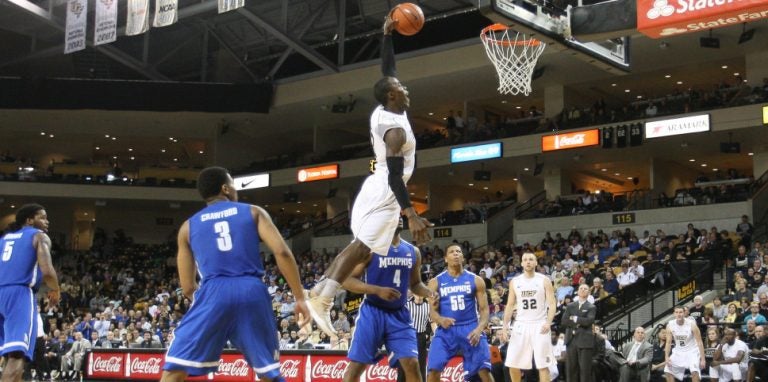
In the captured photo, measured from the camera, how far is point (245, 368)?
738 inches

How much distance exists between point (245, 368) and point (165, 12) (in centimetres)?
1236

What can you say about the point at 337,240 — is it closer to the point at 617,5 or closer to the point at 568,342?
the point at 568,342

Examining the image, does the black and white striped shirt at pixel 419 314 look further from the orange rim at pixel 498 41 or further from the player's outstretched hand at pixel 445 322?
the orange rim at pixel 498 41

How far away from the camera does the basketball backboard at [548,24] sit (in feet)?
38.5

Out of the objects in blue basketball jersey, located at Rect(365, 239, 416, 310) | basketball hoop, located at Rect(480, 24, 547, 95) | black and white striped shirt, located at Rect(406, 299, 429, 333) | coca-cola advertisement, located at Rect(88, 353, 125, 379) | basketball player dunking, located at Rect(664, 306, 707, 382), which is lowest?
coca-cola advertisement, located at Rect(88, 353, 125, 379)

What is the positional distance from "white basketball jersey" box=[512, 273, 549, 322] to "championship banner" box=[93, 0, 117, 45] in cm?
1961

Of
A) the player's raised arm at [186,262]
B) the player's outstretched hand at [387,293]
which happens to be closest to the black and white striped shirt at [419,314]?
the player's outstretched hand at [387,293]

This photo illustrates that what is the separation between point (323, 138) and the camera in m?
42.8

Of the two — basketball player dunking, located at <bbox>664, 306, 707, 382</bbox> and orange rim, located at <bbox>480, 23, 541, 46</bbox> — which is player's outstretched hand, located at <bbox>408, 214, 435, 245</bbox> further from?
basketball player dunking, located at <bbox>664, 306, 707, 382</bbox>

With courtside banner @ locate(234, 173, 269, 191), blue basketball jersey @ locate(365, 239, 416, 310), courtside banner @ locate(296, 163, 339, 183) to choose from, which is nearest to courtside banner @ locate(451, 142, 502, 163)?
courtside banner @ locate(296, 163, 339, 183)

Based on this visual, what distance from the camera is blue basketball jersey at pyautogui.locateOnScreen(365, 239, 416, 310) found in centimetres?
828

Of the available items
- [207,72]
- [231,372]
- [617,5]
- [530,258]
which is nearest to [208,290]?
[530,258]

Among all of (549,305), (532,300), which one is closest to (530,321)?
(532,300)

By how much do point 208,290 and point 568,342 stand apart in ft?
32.3
